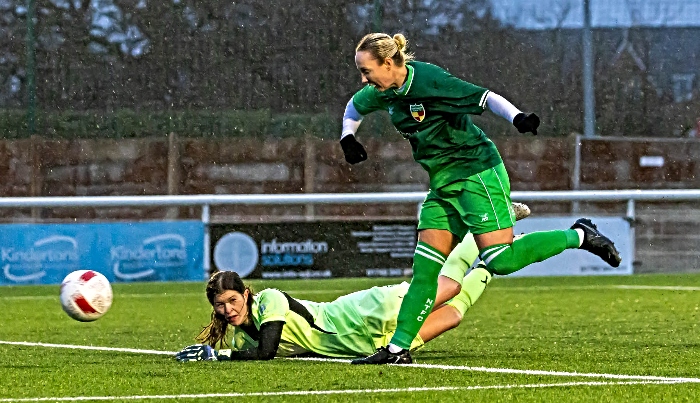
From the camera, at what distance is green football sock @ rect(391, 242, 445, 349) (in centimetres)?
600

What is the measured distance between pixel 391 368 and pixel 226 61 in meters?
12.8

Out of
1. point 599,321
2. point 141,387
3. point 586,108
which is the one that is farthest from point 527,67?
point 141,387

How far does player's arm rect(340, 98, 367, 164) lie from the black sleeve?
2.58ft

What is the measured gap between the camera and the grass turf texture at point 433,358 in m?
4.91

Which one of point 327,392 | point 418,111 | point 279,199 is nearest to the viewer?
point 327,392

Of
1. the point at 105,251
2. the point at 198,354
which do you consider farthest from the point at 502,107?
the point at 105,251

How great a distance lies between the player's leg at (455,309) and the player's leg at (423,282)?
1.44 feet

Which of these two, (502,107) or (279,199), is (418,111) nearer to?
(502,107)

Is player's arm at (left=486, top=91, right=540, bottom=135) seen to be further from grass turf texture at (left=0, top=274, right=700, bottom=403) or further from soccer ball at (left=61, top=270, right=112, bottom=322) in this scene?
soccer ball at (left=61, top=270, right=112, bottom=322)

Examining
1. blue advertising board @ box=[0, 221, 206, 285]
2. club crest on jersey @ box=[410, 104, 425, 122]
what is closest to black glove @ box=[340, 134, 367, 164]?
Result: club crest on jersey @ box=[410, 104, 425, 122]

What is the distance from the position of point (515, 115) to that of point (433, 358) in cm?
133

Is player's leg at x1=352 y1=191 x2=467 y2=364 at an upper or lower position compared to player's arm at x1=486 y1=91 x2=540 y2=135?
lower

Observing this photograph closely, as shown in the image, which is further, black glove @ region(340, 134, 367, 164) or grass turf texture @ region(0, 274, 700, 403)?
black glove @ region(340, 134, 367, 164)

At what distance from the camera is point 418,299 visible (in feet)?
19.7
